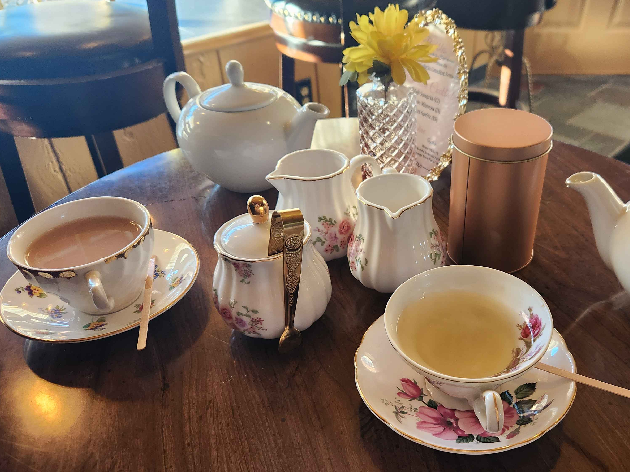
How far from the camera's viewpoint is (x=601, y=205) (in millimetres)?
528

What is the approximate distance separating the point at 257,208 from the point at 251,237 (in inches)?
1.2

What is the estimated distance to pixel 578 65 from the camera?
2.64 m

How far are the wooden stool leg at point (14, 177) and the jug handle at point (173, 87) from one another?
68 cm

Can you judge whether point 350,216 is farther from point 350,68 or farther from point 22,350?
point 22,350

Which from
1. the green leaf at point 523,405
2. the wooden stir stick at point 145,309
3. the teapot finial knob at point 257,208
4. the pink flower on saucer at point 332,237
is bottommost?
the green leaf at point 523,405

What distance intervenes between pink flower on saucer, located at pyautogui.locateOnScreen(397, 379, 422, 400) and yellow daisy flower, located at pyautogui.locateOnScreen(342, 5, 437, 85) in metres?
0.39

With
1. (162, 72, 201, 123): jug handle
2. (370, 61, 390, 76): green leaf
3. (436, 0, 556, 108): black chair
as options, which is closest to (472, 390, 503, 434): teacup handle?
(370, 61, 390, 76): green leaf

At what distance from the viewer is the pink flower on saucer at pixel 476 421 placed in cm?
41

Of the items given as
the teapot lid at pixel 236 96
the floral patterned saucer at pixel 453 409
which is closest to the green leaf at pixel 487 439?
the floral patterned saucer at pixel 453 409

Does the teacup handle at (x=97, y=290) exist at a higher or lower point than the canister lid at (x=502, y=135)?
lower

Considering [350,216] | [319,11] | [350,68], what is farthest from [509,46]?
[350,216]

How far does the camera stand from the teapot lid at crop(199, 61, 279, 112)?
2.45 ft

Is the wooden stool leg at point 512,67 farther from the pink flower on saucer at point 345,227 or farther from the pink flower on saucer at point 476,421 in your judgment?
the pink flower on saucer at point 476,421

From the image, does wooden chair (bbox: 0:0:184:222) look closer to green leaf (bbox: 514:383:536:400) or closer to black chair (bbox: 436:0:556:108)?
black chair (bbox: 436:0:556:108)
